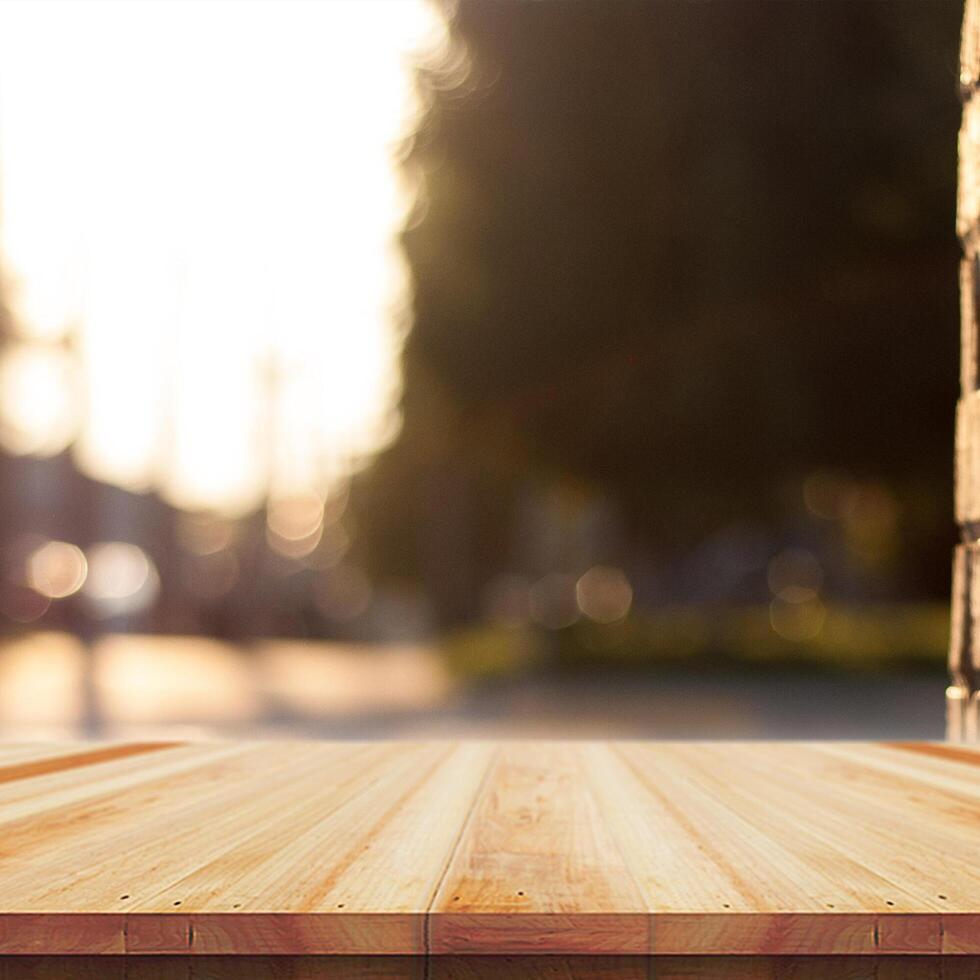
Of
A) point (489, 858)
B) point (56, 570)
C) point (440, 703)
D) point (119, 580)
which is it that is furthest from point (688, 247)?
point (119, 580)

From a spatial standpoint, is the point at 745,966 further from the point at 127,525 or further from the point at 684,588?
the point at 127,525

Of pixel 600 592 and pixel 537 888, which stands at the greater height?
pixel 537 888

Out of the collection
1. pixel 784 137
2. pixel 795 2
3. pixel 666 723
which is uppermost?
pixel 795 2

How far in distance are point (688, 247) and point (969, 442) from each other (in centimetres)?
828

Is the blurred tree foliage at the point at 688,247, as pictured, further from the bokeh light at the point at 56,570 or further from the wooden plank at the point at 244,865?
the bokeh light at the point at 56,570

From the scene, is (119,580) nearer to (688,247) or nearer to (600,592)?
(600,592)

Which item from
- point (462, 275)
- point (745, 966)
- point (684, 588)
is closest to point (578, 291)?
point (462, 275)

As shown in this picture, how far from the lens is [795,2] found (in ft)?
33.9

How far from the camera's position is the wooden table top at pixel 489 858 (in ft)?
5.19

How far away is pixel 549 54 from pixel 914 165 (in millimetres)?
4052

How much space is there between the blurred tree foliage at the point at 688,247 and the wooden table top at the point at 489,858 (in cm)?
782

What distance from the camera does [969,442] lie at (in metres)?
3.47

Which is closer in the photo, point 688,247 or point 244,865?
point 244,865

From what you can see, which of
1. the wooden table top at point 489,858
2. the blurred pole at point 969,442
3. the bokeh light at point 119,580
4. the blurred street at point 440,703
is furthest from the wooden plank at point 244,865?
the bokeh light at point 119,580
